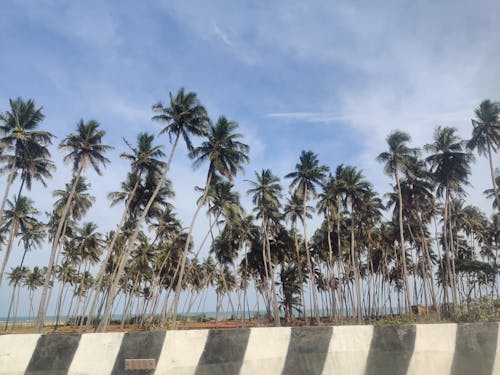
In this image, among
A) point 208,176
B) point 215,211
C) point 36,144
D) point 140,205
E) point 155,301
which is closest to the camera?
point 36,144

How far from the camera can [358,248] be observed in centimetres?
5212

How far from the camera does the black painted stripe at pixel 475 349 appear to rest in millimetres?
6027

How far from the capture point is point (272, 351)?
235 inches

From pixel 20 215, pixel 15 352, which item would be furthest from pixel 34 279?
pixel 15 352

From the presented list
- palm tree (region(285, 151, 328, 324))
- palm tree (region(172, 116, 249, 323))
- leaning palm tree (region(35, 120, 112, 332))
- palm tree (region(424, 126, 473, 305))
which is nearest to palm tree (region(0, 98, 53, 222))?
leaning palm tree (region(35, 120, 112, 332))

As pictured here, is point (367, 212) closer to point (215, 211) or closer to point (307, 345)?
point (215, 211)

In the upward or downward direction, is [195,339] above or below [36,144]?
below

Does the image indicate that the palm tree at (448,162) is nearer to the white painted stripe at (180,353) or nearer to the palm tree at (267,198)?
the palm tree at (267,198)

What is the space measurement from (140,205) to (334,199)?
22.1 m

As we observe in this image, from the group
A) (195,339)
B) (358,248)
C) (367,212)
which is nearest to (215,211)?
(367,212)

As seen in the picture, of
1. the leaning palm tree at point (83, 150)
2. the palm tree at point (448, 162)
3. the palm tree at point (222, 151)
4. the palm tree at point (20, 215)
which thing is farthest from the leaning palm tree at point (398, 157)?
the palm tree at point (20, 215)

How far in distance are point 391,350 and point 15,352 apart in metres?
6.25

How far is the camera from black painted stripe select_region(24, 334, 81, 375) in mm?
5703

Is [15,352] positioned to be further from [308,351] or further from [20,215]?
[20,215]
